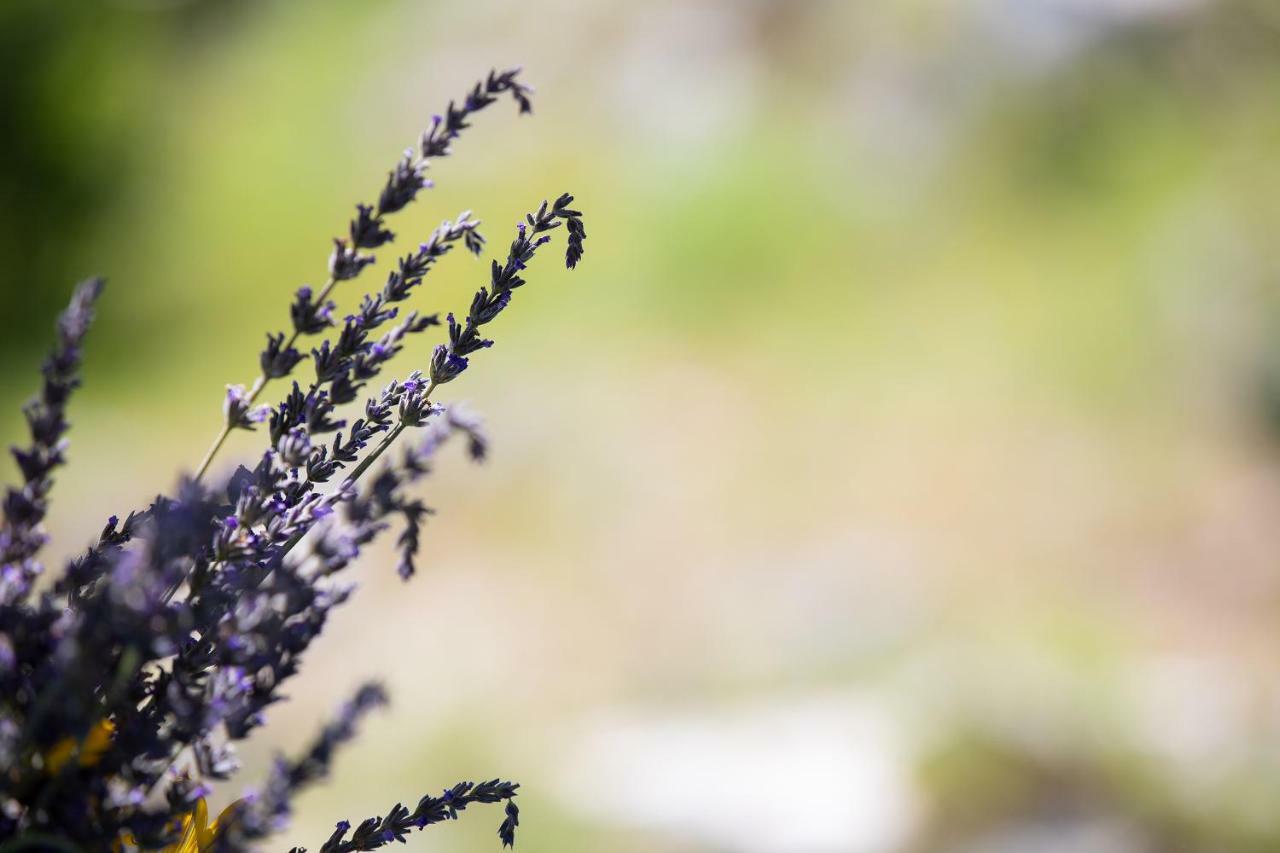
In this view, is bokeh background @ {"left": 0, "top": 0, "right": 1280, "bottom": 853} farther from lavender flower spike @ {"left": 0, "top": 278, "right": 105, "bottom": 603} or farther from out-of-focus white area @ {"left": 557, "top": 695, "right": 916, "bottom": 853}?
lavender flower spike @ {"left": 0, "top": 278, "right": 105, "bottom": 603}

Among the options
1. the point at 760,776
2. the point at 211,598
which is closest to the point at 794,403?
the point at 760,776

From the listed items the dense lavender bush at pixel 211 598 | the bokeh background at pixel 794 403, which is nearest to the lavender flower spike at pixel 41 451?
the dense lavender bush at pixel 211 598

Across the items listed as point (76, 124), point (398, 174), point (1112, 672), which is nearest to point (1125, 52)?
point (1112, 672)

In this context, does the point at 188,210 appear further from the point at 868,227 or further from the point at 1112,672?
the point at 1112,672

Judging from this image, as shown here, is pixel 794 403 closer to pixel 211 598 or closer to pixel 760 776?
pixel 760 776

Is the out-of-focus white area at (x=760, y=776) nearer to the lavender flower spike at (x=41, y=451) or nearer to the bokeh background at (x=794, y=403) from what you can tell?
the bokeh background at (x=794, y=403)

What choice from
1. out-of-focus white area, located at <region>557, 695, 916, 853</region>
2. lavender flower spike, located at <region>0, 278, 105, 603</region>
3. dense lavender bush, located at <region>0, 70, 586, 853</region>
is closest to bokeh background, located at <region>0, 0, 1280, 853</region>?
out-of-focus white area, located at <region>557, 695, 916, 853</region>
